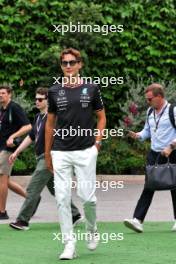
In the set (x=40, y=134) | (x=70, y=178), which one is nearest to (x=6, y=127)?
(x=40, y=134)

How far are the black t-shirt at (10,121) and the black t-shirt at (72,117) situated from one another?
3296 millimetres

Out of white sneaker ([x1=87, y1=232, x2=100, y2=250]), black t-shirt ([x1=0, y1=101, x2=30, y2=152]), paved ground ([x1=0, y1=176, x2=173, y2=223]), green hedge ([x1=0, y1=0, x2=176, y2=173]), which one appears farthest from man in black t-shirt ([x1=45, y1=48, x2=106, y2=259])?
green hedge ([x1=0, y1=0, x2=176, y2=173])

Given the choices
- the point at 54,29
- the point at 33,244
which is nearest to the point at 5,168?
the point at 33,244

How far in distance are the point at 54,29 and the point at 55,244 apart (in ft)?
32.7

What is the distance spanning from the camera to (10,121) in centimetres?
1179

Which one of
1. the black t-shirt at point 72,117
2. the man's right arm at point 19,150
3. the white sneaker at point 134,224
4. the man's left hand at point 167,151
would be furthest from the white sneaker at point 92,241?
the man's right arm at point 19,150

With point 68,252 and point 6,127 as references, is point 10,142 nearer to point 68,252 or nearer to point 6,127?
point 6,127

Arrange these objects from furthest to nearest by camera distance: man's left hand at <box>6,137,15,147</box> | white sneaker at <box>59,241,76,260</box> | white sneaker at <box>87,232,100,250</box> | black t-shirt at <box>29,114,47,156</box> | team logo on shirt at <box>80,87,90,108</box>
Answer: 1. man's left hand at <box>6,137,15,147</box>
2. black t-shirt at <box>29,114,47,156</box>
3. white sneaker at <box>87,232,100,250</box>
4. team logo on shirt at <box>80,87,90,108</box>
5. white sneaker at <box>59,241,76,260</box>

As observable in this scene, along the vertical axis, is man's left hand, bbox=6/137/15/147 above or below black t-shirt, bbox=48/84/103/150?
below

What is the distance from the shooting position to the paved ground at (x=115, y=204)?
12.2 m

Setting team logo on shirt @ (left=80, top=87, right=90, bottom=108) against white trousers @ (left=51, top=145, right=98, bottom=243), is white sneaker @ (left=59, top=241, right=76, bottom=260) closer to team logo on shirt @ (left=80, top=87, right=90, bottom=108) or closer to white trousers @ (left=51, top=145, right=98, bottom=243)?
white trousers @ (left=51, top=145, right=98, bottom=243)

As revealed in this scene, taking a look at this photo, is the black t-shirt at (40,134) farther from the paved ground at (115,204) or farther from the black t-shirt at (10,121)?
the paved ground at (115,204)

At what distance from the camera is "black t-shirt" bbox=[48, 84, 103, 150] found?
844 centimetres

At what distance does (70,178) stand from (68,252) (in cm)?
68
